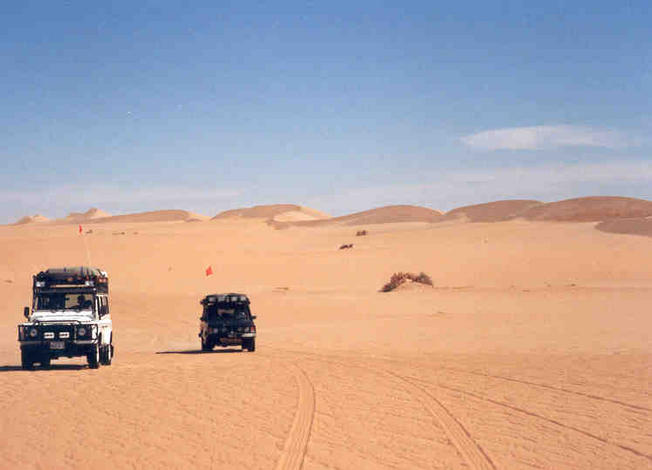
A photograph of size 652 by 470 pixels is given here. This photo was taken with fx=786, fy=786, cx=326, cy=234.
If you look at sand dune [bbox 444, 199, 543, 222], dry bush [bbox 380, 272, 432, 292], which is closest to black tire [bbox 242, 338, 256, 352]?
dry bush [bbox 380, 272, 432, 292]

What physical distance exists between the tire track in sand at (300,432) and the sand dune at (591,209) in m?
96.5

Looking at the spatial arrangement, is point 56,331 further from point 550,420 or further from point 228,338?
point 550,420

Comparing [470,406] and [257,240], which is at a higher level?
[257,240]

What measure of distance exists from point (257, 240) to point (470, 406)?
74359 millimetres

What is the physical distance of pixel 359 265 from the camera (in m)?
60.2

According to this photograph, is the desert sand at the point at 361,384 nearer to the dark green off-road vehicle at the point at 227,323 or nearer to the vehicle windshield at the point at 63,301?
the dark green off-road vehicle at the point at 227,323

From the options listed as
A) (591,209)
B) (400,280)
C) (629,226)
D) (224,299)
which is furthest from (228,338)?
(591,209)

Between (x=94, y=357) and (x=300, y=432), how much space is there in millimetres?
9513

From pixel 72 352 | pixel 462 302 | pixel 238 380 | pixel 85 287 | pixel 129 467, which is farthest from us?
pixel 462 302

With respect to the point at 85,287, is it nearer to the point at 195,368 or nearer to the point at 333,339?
the point at 195,368

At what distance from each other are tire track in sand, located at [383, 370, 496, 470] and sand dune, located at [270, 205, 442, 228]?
153684 millimetres

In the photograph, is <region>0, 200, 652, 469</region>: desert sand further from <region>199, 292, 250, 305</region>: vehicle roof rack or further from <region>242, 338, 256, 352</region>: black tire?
<region>199, 292, 250, 305</region>: vehicle roof rack

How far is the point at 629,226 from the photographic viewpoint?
75688 millimetres

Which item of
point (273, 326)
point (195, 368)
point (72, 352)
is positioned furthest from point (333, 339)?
point (72, 352)
